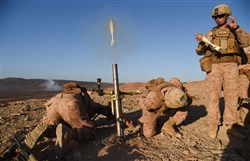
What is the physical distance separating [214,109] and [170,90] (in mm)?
1215

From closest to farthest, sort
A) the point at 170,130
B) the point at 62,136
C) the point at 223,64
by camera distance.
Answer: the point at 62,136, the point at 170,130, the point at 223,64

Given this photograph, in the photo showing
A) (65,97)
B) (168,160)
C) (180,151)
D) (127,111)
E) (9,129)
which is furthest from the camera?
(127,111)

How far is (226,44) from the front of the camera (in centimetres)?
528

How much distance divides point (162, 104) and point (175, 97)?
0.43 meters

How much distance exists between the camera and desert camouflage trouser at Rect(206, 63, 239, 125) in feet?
17.7

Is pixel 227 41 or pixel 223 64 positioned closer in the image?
pixel 227 41

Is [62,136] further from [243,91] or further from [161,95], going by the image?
[243,91]

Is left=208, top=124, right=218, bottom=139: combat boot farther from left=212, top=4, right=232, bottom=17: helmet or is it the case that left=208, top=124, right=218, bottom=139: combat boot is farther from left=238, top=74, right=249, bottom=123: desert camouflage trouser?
left=212, top=4, right=232, bottom=17: helmet

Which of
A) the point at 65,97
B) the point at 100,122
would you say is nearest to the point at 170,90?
the point at 65,97

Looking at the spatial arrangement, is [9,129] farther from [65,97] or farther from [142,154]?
[142,154]

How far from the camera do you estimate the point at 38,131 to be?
4.25m

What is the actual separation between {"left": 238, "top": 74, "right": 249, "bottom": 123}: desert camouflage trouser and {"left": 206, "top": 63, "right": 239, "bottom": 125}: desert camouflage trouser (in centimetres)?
68

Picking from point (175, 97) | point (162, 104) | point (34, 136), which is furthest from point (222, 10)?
point (34, 136)

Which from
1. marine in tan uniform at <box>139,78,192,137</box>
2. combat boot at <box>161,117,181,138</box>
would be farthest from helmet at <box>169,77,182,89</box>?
combat boot at <box>161,117,181,138</box>
